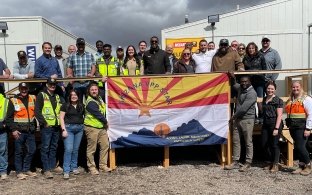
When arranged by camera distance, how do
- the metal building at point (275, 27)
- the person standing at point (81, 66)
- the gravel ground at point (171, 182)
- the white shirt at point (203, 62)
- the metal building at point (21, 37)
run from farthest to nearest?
the metal building at point (21, 37) → the metal building at point (275, 27) → the white shirt at point (203, 62) → the person standing at point (81, 66) → the gravel ground at point (171, 182)

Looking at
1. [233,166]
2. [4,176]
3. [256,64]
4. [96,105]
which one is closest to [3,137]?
[4,176]

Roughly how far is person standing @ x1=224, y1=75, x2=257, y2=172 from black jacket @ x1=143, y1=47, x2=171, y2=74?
170 centimetres

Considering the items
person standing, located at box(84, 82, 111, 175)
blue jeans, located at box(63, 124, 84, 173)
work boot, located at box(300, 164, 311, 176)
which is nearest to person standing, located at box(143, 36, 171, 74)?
person standing, located at box(84, 82, 111, 175)

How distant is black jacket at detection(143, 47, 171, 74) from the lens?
8.02 metres

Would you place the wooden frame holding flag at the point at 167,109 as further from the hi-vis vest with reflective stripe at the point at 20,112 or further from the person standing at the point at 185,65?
the hi-vis vest with reflective stripe at the point at 20,112

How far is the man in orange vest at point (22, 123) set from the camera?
276 inches

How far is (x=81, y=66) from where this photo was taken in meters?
7.86

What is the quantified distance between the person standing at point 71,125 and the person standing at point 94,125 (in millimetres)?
155

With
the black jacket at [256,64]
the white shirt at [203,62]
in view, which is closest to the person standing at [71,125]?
the white shirt at [203,62]

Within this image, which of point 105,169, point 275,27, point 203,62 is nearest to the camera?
point 105,169

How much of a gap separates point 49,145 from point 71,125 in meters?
0.61

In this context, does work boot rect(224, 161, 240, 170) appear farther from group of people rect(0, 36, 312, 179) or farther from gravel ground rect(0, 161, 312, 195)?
gravel ground rect(0, 161, 312, 195)

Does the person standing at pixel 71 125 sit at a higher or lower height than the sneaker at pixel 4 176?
higher

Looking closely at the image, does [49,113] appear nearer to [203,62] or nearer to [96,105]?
[96,105]
